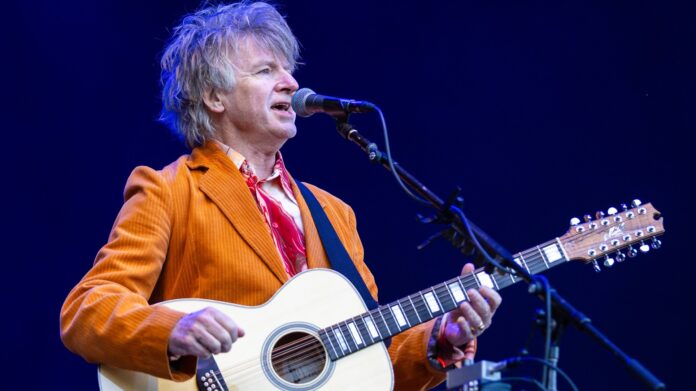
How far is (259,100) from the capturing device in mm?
3971

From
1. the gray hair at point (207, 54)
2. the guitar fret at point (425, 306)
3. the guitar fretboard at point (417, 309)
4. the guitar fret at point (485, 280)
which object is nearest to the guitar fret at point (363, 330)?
the guitar fretboard at point (417, 309)

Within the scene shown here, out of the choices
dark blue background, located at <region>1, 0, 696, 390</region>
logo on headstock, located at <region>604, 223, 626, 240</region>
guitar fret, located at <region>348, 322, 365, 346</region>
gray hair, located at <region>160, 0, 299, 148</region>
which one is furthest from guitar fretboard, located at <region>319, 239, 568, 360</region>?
dark blue background, located at <region>1, 0, 696, 390</region>

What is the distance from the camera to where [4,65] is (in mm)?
4484

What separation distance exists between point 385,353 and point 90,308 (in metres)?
1.01

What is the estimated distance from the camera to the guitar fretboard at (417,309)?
131 inches

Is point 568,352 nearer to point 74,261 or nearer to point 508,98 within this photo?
point 508,98

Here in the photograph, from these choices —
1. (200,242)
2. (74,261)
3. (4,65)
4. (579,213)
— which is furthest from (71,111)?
(579,213)

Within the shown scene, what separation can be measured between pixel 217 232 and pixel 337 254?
503 mm

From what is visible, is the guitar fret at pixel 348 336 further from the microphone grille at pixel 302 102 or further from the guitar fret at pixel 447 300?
the microphone grille at pixel 302 102

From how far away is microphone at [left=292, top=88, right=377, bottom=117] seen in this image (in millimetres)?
2906

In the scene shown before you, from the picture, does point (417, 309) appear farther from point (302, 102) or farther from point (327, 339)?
point (302, 102)

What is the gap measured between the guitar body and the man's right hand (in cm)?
18

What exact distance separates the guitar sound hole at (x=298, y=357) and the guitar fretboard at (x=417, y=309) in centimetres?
5

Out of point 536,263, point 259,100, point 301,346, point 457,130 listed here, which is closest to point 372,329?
point 301,346
